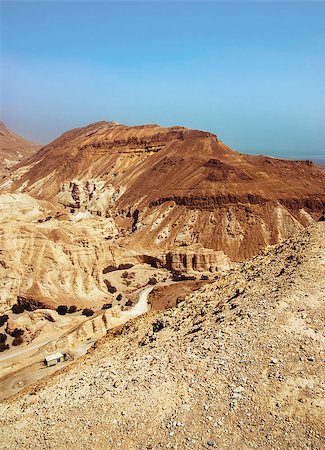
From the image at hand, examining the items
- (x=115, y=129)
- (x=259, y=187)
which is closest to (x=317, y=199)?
(x=259, y=187)

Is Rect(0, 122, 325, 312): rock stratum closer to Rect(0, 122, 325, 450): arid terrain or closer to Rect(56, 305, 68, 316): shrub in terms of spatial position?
Rect(0, 122, 325, 450): arid terrain

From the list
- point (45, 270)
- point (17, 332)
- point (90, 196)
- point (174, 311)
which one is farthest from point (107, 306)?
point (90, 196)

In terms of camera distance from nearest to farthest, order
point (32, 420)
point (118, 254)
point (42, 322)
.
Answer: point (32, 420), point (42, 322), point (118, 254)

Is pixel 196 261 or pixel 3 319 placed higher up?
pixel 3 319

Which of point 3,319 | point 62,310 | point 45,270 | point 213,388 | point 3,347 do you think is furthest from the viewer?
point 45,270

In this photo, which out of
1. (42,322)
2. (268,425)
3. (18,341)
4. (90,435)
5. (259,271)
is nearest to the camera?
(268,425)

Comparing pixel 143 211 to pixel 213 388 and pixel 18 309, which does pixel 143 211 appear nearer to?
pixel 18 309

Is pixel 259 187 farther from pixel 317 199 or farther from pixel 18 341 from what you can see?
pixel 18 341
